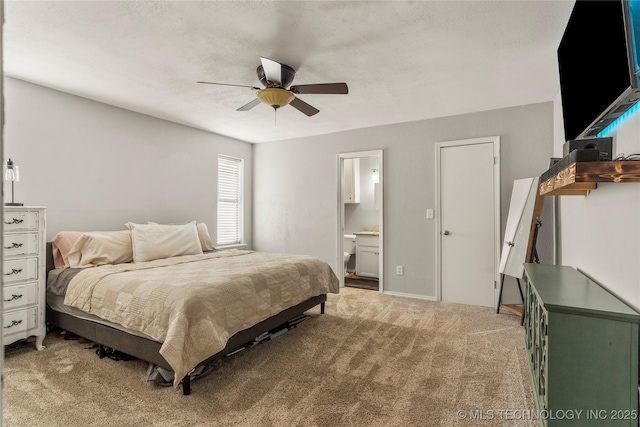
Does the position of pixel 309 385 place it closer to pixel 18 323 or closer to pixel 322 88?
pixel 322 88

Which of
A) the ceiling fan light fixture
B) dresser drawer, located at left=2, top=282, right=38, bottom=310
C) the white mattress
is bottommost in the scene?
the white mattress

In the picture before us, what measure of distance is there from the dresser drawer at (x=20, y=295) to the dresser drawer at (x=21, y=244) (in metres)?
0.27

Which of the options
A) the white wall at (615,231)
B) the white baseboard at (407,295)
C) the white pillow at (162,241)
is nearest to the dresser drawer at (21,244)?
the white pillow at (162,241)

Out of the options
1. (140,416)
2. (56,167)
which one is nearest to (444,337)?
(140,416)

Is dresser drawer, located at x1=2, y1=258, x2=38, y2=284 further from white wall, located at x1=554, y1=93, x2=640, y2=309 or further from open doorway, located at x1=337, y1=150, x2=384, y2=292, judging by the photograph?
white wall, located at x1=554, y1=93, x2=640, y2=309

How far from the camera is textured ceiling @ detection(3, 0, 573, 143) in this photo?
2125mm

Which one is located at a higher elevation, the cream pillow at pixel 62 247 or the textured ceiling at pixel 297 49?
the textured ceiling at pixel 297 49

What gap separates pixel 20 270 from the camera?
2725mm

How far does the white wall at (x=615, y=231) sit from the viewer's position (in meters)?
1.53

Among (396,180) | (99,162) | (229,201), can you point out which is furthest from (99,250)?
(396,180)

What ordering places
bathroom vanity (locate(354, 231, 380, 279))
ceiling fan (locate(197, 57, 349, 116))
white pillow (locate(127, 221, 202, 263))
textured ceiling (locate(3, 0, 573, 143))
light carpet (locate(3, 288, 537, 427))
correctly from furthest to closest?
bathroom vanity (locate(354, 231, 380, 279)) < white pillow (locate(127, 221, 202, 263)) < ceiling fan (locate(197, 57, 349, 116)) < textured ceiling (locate(3, 0, 573, 143)) < light carpet (locate(3, 288, 537, 427))

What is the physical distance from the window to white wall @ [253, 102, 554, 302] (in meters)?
0.32

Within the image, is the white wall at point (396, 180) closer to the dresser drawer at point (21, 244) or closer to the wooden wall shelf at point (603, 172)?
the wooden wall shelf at point (603, 172)

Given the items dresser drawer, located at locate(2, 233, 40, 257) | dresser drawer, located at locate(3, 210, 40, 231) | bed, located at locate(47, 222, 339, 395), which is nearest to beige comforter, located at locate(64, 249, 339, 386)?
bed, located at locate(47, 222, 339, 395)
